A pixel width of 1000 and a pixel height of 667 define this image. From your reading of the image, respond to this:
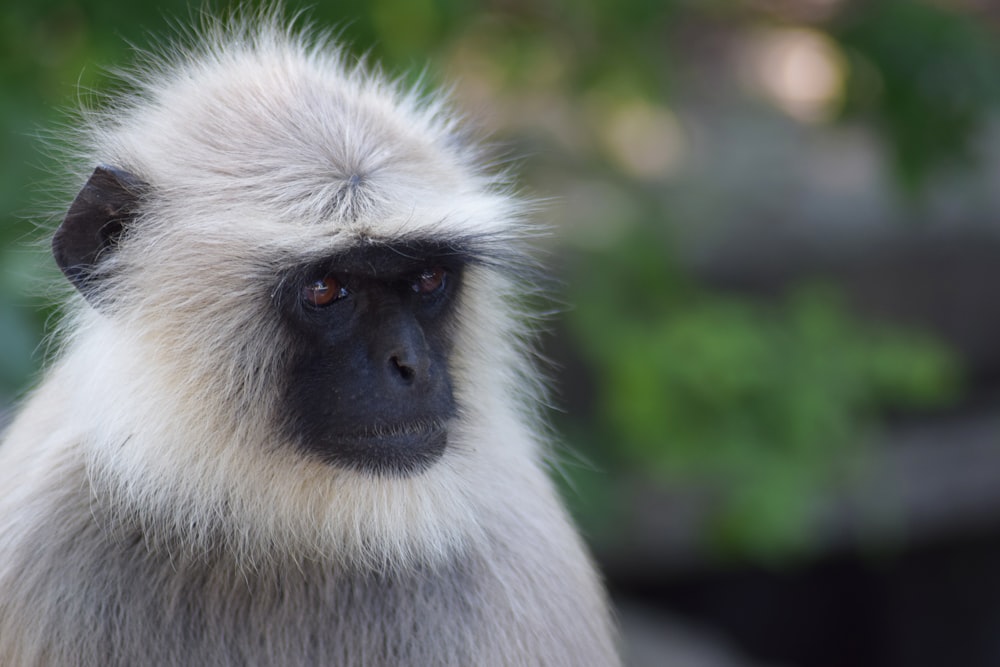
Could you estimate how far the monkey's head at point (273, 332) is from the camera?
96.9 inches

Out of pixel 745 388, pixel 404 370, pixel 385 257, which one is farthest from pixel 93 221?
pixel 745 388

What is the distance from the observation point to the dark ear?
8.18ft

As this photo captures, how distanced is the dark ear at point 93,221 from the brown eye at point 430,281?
597 millimetres

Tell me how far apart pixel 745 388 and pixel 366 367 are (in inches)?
111

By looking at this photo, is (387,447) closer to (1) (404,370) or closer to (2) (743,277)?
(1) (404,370)

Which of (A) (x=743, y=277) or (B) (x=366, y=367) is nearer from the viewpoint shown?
(B) (x=366, y=367)

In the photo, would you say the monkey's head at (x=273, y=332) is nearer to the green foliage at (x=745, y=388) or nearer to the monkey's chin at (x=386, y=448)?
the monkey's chin at (x=386, y=448)

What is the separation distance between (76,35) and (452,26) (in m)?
1.34

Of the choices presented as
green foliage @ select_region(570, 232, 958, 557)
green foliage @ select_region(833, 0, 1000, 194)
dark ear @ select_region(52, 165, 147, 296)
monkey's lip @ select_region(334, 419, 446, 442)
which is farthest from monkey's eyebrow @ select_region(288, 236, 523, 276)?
green foliage @ select_region(833, 0, 1000, 194)

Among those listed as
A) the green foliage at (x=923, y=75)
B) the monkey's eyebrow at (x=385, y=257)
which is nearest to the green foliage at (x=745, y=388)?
the green foliage at (x=923, y=75)

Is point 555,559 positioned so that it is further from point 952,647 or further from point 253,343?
point 952,647

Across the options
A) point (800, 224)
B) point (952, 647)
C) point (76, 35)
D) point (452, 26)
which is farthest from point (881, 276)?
point (76, 35)

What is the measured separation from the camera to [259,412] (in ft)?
8.30

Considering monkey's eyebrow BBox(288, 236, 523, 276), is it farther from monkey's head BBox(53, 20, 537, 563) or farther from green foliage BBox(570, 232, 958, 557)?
green foliage BBox(570, 232, 958, 557)
